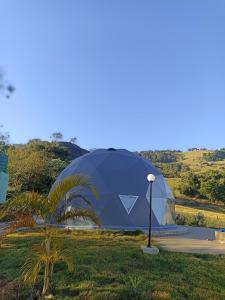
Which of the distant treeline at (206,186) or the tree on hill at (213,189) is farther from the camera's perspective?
the distant treeline at (206,186)

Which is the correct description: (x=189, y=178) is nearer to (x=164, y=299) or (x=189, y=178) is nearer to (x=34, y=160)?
(x=34, y=160)

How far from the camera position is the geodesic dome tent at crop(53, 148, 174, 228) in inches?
915

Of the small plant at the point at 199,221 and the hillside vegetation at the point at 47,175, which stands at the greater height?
the hillside vegetation at the point at 47,175

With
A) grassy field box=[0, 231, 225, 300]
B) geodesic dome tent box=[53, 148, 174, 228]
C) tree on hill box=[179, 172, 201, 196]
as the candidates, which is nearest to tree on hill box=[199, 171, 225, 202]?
tree on hill box=[179, 172, 201, 196]

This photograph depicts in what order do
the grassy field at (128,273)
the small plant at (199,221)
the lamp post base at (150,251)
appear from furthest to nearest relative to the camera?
the small plant at (199,221) → the lamp post base at (150,251) → the grassy field at (128,273)

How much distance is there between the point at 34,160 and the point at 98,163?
22.9 m

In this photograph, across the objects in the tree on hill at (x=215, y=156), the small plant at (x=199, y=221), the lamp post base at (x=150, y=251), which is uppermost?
the tree on hill at (x=215, y=156)

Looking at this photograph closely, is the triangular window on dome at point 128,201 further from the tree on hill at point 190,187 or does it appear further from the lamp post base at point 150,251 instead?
the tree on hill at point 190,187

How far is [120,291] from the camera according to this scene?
893cm

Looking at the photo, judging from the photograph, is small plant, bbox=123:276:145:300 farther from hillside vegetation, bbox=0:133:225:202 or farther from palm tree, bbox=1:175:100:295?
hillside vegetation, bbox=0:133:225:202

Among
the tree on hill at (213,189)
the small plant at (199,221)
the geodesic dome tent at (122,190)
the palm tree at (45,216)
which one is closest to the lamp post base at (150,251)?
the palm tree at (45,216)

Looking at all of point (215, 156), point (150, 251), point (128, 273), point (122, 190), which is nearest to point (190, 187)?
point (122, 190)

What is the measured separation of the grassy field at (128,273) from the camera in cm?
899

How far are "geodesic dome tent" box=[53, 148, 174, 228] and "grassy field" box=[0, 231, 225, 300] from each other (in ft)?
26.9
